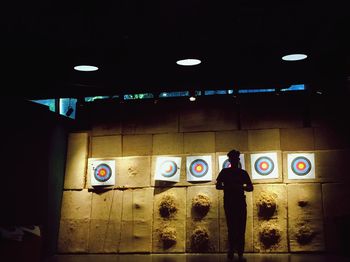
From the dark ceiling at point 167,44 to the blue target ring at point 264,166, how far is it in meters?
1.24

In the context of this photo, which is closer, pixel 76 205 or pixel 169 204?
pixel 169 204

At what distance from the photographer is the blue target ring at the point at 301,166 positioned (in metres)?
7.18

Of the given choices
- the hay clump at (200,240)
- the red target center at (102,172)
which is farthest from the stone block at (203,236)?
the red target center at (102,172)

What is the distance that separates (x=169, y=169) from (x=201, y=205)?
0.79 m

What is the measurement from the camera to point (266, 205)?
702cm

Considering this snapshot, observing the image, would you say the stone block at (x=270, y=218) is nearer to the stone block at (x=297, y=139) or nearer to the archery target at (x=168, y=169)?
the stone block at (x=297, y=139)

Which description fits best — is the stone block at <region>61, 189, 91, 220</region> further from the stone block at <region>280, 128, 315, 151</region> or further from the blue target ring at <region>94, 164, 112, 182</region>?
the stone block at <region>280, 128, 315, 151</region>

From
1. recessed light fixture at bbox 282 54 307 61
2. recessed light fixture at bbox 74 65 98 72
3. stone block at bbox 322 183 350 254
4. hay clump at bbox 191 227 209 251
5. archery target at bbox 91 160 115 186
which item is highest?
recessed light fixture at bbox 282 54 307 61

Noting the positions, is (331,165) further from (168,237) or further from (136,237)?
(136,237)

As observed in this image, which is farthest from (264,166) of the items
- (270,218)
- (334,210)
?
(334,210)

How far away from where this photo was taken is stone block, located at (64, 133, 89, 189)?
7.85 m

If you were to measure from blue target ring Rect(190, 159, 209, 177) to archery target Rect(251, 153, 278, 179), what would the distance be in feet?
2.46

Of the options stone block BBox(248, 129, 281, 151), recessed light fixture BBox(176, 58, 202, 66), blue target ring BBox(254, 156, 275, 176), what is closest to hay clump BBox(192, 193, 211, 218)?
blue target ring BBox(254, 156, 275, 176)

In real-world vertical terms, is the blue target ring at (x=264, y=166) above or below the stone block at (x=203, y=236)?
above
